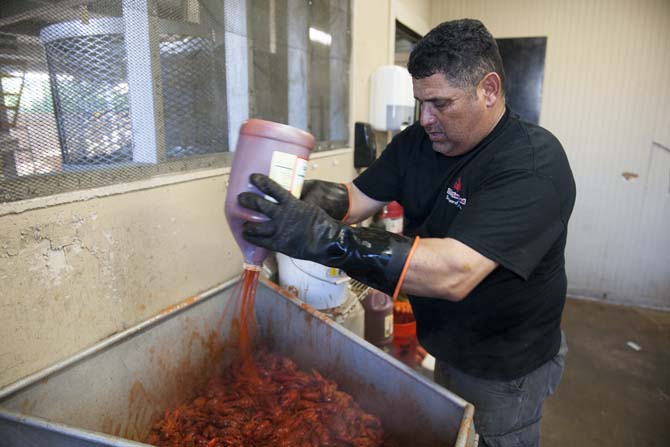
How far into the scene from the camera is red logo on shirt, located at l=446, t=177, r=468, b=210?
3.78ft

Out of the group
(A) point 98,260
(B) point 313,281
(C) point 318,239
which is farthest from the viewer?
(B) point 313,281

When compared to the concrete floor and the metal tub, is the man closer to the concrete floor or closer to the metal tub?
the metal tub

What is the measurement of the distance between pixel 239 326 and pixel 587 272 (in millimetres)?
3365

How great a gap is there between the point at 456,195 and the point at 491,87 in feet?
0.92

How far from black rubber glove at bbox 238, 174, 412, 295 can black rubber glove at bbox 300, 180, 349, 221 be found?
415 millimetres

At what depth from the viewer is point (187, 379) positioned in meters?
1.40

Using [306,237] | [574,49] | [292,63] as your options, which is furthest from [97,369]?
[574,49]

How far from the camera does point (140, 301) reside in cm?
130

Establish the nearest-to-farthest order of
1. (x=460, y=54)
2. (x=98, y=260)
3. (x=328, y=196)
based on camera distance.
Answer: (x=460, y=54) < (x=98, y=260) < (x=328, y=196)

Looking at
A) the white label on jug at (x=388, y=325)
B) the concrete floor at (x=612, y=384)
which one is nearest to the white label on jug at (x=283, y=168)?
the white label on jug at (x=388, y=325)

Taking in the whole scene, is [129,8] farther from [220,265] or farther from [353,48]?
[353,48]

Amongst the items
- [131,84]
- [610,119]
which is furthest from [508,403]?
[610,119]

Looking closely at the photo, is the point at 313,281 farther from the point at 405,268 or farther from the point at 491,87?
the point at 491,87

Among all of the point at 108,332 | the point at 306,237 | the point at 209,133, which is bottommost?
the point at 108,332
